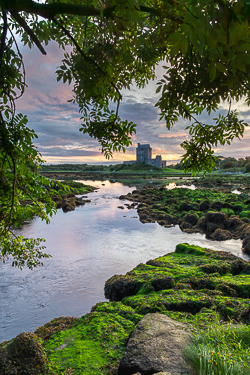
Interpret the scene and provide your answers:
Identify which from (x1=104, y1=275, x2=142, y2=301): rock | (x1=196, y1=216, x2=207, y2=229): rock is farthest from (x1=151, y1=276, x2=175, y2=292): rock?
(x1=196, y1=216, x2=207, y2=229): rock

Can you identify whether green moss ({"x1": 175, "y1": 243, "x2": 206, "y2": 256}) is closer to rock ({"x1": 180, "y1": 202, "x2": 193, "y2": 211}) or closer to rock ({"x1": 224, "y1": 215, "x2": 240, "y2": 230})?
rock ({"x1": 224, "y1": 215, "x2": 240, "y2": 230})

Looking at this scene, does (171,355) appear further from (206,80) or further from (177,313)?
(206,80)

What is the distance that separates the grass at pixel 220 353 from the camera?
7.50 ft

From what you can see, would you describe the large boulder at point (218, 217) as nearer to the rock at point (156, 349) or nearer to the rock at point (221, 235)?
the rock at point (221, 235)

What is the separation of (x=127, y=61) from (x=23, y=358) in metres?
3.85

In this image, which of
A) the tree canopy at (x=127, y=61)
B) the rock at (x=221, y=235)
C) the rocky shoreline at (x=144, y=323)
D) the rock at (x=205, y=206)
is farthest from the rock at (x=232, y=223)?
the tree canopy at (x=127, y=61)

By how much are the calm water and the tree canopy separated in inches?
111

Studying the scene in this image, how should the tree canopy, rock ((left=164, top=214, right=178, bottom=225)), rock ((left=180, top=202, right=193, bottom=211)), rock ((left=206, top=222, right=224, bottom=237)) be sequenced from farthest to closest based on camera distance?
rock ((left=180, top=202, right=193, bottom=211)) < rock ((left=164, top=214, right=178, bottom=225)) < rock ((left=206, top=222, right=224, bottom=237)) < the tree canopy

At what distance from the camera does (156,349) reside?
2.88m

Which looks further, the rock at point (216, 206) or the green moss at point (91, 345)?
the rock at point (216, 206)

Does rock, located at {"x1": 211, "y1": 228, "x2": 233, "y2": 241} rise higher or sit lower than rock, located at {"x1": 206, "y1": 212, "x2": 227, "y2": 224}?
lower

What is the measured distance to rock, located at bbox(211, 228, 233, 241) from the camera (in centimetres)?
1242

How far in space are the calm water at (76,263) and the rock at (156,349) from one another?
3444mm

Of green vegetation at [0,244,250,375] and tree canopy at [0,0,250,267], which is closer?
tree canopy at [0,0,250,267]
